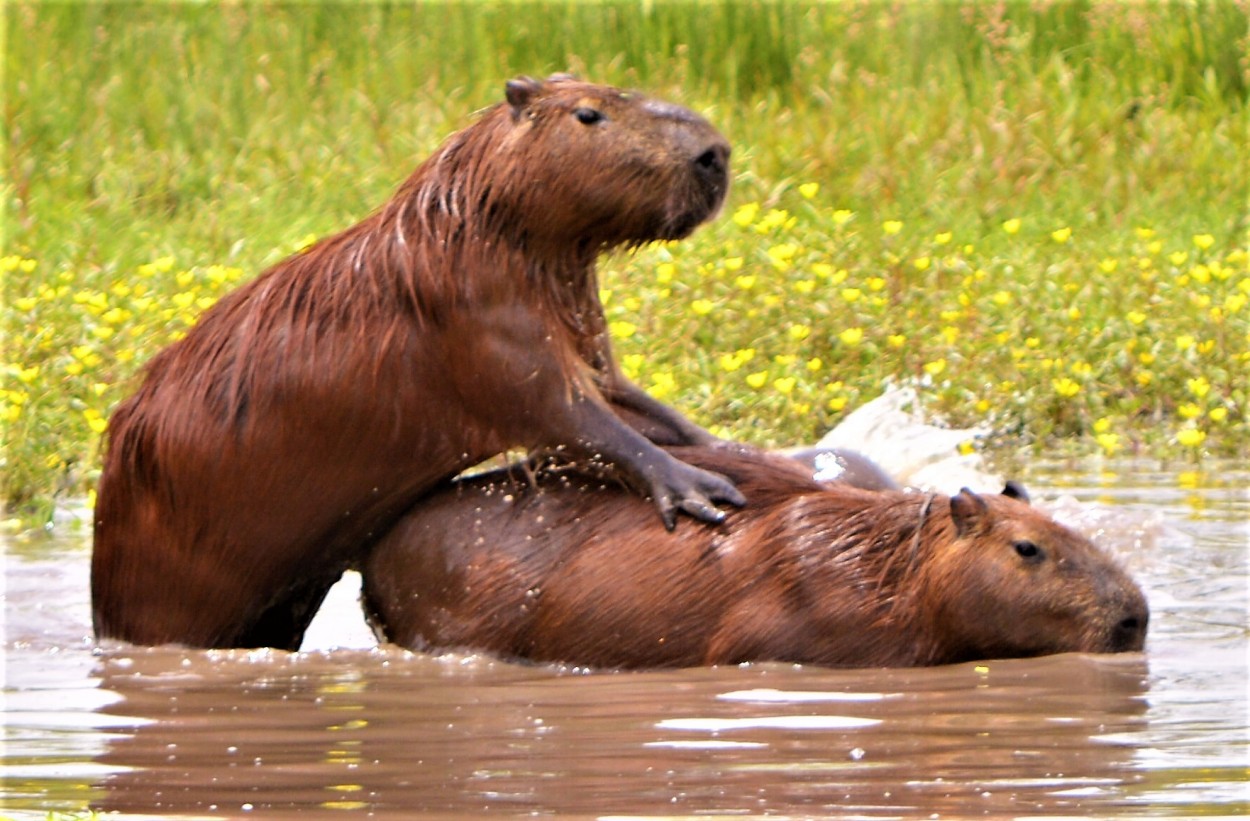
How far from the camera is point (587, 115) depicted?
4.73m

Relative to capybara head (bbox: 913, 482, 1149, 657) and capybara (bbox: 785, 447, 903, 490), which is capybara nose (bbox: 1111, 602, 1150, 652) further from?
capybara (bbox: 785, 447, 903, 490)

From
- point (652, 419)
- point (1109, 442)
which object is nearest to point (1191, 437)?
point (1109, 442)

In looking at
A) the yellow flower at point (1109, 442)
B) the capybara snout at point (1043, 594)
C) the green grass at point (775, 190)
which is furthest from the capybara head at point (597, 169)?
the yellow flower at point (1109, 442)

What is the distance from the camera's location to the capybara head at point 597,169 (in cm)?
468

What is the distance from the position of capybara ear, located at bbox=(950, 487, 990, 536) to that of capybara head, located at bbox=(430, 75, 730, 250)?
80 centimetres

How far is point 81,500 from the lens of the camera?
673 cm

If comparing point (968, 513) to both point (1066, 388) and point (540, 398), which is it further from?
point (1066, 388)

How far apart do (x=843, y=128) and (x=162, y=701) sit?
20.9ft

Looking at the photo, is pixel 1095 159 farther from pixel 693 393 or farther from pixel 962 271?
pixel 693 393

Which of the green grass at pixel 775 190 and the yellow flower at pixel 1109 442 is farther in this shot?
the green grass at pixel 775 190

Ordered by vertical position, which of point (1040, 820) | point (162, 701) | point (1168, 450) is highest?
point (1040, 820)

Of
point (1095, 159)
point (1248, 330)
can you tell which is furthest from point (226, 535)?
point (1095, 159)

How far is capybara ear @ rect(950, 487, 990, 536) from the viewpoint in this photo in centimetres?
460

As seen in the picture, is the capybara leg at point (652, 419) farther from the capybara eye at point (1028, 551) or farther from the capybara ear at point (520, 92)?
the capybara eye at point (1028, 551)
